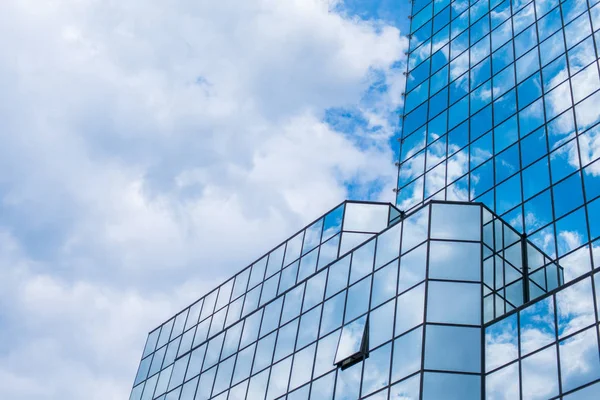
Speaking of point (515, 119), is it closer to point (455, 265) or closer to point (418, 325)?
point (455, 265)

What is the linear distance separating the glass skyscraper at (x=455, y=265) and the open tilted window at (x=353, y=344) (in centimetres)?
9

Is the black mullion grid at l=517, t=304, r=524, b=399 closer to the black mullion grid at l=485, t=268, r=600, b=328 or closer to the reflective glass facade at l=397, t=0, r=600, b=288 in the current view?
the black mullion grid at l=485, t=268, r=600, b=328

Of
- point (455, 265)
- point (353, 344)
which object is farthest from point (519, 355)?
point (353, 344)

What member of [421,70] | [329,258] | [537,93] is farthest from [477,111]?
[329,258]

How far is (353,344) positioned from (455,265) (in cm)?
535

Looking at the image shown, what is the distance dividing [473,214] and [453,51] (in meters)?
30.4

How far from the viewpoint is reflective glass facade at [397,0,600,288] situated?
137 ft

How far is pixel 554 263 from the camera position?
38938mm

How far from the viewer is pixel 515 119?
49.1 m

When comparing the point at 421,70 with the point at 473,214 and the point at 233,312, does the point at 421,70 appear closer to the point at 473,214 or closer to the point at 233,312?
the point at 233,312

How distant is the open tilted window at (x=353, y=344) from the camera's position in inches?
1266

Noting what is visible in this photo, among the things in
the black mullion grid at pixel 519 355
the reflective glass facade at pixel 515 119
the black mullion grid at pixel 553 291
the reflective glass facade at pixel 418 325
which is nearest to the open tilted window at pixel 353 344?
the reflective glass facade at pixel 418 325

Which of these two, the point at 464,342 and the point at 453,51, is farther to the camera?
the point at 453,51

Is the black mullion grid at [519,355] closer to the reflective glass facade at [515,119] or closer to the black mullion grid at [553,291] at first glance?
the black mullion grid at [553,291]
